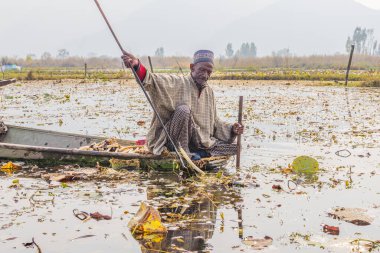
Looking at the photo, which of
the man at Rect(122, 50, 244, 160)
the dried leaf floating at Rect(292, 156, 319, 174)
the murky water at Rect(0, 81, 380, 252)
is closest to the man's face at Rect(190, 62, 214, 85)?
the man at Rect(122, 50, 244, 160)

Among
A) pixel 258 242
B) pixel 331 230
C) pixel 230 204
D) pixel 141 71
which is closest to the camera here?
pixel 258 242

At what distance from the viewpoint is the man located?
596 cm

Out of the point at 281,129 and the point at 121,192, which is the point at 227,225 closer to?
the point at 121,192

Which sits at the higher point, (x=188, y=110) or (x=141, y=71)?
(x=141, y=71)

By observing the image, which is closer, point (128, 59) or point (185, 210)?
point (185, 210)

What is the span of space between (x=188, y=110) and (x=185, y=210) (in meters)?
1.55

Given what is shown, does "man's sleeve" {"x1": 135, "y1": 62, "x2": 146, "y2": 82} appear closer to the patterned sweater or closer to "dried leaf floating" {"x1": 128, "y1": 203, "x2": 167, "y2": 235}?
the patterned sweater

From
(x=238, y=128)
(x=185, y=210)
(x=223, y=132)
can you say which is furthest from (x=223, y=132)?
(x=185, y=210)

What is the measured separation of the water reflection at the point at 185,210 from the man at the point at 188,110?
1.68 feet

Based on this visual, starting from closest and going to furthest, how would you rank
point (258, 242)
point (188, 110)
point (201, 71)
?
point (258, 242) < point (188, 110) < point (201, 71)

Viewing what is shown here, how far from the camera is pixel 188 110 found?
236 inches

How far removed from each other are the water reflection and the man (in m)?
0.51

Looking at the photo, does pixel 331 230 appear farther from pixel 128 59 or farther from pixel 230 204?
pixel 128 59

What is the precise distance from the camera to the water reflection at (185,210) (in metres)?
3.93
